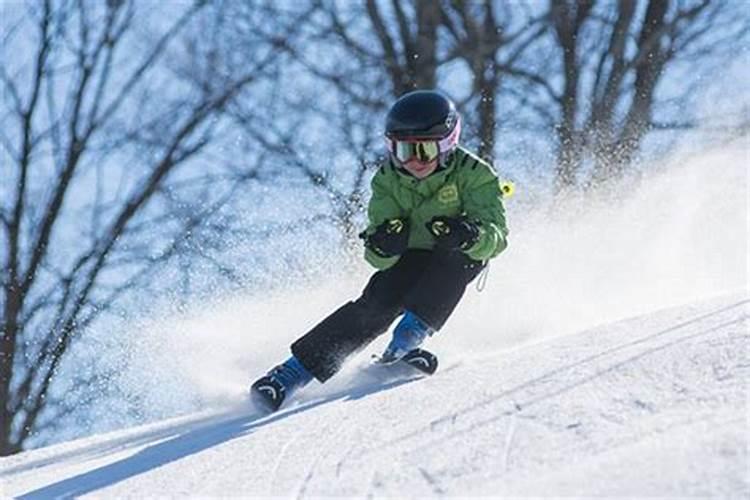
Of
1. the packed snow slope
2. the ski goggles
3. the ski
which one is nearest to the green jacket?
the ski goggles

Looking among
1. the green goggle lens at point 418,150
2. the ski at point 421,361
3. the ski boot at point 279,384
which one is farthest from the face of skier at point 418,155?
the ski boot at point 279,384

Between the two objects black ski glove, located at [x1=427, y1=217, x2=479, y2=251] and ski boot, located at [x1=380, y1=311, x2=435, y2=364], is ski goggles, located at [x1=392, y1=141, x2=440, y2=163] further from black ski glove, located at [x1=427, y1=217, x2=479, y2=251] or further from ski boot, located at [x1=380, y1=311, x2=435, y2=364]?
ski boot, located at [x1=380, y1=311, x2=435, y2=364]

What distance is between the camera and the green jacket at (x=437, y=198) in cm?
502

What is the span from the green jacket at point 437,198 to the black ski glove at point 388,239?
71 mm

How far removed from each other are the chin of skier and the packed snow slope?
0.55ft

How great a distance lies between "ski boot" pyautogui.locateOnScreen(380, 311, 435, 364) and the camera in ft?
15.8

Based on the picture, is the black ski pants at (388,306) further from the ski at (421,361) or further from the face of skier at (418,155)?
the face of skier at (418,155)

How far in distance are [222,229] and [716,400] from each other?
35.1ft

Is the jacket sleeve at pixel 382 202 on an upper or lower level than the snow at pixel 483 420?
upper

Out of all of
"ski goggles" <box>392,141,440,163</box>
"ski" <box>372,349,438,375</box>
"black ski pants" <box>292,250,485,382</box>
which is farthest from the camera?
"ski goggles" <box>392,141,440,163</box>

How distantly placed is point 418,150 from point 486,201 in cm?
Answer: 35

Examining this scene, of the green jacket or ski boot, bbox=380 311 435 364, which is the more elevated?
the green jacket

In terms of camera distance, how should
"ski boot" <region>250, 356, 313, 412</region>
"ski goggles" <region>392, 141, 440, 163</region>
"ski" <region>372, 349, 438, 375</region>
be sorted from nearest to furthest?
"ski boot" <region>250, 356, 313, 412</region>
"ski" <region>372, 349, 438, 375</region>
"ski goggles" <region>392, 141, 440, 163</region>

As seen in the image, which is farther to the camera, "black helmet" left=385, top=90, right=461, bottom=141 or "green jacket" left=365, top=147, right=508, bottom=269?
"green jacket" left=365, top=147, right=508, bottom=269
